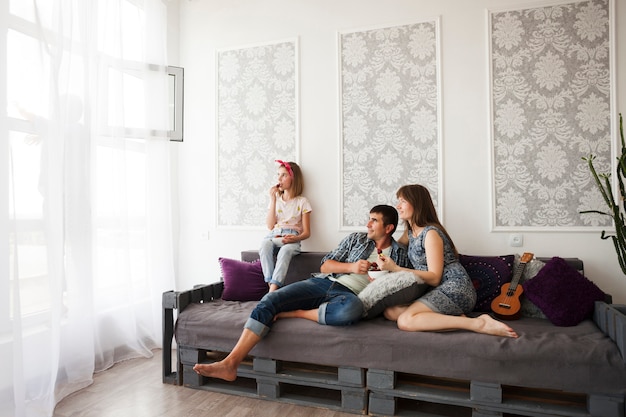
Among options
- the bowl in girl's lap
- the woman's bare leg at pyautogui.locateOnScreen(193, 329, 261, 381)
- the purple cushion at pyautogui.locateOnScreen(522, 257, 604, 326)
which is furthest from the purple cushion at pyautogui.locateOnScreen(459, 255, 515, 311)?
the woman's bare leg at pyautogui.locateOnScreen(193, 329, 261, 381)

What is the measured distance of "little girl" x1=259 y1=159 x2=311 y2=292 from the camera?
3.32m

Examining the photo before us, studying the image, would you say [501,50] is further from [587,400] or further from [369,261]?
[587,400]

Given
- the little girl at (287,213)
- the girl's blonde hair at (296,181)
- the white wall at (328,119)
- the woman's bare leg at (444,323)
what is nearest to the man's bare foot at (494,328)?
the woman's bare leg at (444,323)

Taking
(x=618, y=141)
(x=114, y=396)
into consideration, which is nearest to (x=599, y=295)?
(x=618, y=141)

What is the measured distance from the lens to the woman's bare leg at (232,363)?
2414mm

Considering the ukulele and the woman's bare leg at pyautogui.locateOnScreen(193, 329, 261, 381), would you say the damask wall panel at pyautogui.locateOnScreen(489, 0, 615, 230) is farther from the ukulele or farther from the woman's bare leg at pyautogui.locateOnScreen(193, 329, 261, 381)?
the woman's bare leg at pyautogui.locateOnScreen(193, 329, 261, 381)

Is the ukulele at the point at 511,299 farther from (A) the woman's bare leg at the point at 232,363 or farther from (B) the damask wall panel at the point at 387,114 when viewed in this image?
(A) the woman's bare leg at the point at 232,363

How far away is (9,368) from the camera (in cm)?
231

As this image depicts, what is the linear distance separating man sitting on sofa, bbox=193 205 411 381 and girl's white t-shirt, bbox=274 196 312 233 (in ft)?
1.88

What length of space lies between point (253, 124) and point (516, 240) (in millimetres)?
2305

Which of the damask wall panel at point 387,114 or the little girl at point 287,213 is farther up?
the damask wall panel at point 387,114

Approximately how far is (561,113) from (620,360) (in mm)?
1721

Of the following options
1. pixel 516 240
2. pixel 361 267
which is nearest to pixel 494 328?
pixel 361 267

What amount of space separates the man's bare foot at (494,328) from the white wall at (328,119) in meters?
0.97
